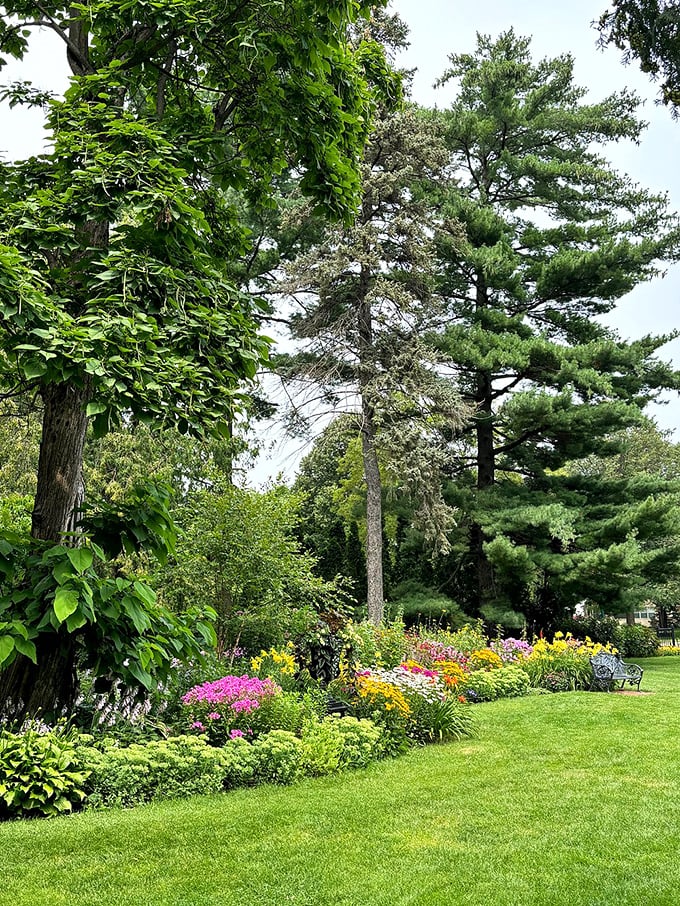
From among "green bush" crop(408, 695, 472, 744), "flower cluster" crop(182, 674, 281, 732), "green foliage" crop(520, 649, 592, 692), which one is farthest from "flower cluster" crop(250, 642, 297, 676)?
"green foliage" crop(520, 649, 592, 692)

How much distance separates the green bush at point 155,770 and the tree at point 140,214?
280 cm

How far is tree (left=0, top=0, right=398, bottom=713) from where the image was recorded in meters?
2.45

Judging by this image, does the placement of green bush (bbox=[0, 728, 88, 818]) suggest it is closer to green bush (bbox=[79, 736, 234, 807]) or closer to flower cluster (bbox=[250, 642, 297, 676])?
green bush (bbox=[79, 736, 234, 807])

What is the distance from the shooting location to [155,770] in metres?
5.34

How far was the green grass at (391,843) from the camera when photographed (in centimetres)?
346

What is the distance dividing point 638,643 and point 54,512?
20.6 metres

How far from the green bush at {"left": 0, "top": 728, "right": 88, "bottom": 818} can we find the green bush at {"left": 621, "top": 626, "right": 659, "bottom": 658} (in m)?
17.7

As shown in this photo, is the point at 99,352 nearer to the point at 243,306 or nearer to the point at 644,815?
the point at 243,306

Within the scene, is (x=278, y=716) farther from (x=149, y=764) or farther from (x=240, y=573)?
(x=240, y=573)

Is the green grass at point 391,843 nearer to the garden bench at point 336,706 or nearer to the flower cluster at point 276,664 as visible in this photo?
the garden bench at point 336,706

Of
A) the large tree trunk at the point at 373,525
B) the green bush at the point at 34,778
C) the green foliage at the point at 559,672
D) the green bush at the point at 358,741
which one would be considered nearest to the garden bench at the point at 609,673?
the green foliage at the point at 559,672

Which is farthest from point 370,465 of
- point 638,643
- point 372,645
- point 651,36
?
point 651,36

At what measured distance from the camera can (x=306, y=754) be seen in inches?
234

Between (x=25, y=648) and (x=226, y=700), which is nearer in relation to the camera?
(x=25, y=648)
